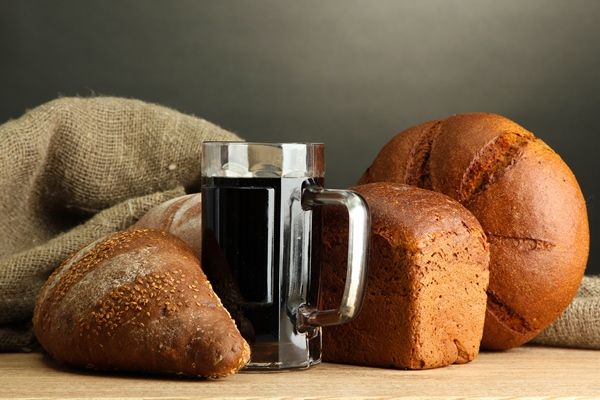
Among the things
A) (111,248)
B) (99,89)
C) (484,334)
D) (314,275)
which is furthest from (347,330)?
(99,89)

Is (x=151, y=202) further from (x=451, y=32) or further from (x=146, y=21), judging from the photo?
(x=451, y=32)

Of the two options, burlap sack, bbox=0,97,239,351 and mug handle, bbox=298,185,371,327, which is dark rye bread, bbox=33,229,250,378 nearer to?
mug handle, bbox=298,185,371,327

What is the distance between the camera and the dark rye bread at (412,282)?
53.3 inches

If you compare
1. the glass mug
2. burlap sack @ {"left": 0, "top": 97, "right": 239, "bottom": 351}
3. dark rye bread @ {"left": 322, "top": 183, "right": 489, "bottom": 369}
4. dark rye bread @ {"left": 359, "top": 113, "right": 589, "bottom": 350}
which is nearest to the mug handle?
the glass mug

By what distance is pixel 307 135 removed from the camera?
249cm

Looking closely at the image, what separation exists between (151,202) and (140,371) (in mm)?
621

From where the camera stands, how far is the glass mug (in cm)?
127

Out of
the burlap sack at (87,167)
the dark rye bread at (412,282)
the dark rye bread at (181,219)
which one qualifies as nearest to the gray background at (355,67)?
the burlap sack at (87,167)

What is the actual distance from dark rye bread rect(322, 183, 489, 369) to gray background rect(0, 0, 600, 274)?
1067mm

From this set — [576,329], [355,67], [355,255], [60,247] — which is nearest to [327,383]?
[355,255]

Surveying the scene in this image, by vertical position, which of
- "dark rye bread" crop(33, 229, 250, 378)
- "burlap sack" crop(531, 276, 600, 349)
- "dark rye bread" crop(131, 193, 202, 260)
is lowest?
"burlap sack" crop(531, 276, 600, 349)

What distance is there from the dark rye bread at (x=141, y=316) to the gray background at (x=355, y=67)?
45.5 inches

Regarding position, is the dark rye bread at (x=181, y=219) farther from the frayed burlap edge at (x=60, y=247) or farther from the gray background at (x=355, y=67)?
the gray background at (x=355, y=67)

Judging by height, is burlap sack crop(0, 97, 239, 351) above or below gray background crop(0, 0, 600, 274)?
below
